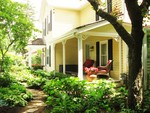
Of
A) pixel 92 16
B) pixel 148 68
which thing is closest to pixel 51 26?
pixel 92 16

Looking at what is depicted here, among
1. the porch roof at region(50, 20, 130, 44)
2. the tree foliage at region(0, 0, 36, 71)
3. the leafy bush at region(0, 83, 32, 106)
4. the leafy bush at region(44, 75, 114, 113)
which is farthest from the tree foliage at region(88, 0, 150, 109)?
the tree foliage at region(0, 0, 36, 71)

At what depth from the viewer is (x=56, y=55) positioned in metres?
18.8

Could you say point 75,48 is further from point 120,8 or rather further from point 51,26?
point 120,8

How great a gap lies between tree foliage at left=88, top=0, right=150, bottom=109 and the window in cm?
756

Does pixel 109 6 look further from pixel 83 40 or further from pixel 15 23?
pixel 15 23

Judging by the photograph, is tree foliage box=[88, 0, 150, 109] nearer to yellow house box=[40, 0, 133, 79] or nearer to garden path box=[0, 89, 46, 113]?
garden path box=[0, 89, 46, 113]

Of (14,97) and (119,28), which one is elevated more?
(119,28)

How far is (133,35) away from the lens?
629 cm

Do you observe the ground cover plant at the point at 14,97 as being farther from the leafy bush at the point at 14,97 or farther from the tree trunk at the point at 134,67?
the tree trunk at the point at 134,67

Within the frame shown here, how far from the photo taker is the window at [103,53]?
14.1 m

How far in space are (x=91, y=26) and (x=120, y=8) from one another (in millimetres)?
2565

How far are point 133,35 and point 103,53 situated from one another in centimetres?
821

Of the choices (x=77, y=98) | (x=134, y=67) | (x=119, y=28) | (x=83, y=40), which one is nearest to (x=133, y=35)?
(x=119, y=28)

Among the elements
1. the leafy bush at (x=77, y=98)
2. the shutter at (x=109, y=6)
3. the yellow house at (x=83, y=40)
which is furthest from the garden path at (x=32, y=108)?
the shutter at (x=109, y=6)
